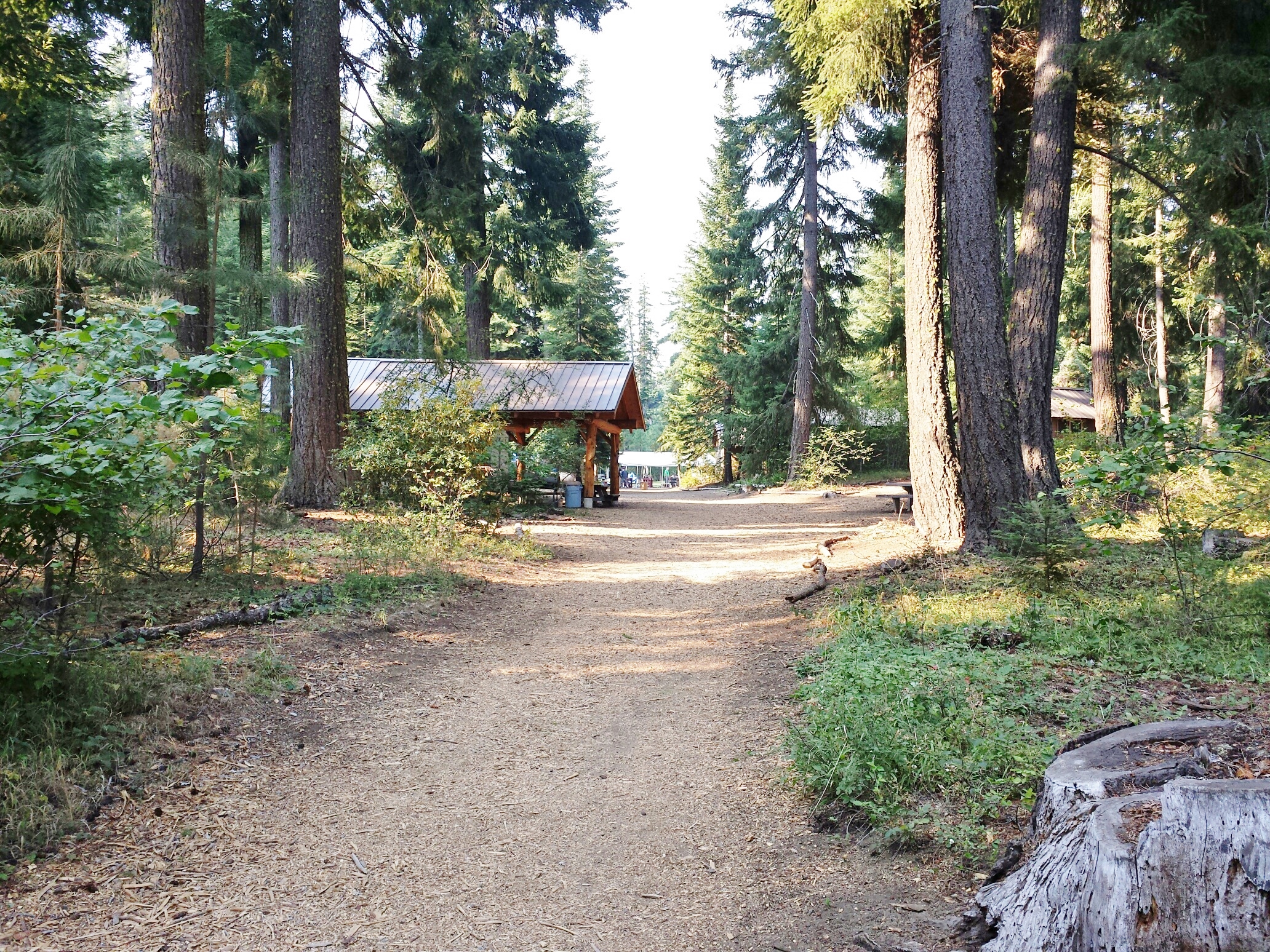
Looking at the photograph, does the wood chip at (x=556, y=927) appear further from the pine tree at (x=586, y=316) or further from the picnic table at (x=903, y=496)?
the pine tree at (x=586, y=316)

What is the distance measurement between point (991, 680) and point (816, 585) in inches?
161

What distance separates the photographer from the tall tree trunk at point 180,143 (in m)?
8.19

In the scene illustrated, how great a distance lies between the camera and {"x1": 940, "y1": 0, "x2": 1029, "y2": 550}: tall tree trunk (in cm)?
836

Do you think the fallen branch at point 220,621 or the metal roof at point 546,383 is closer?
the fallen branch at point 220,621

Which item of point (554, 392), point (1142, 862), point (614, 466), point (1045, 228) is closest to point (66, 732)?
point (1142, 862)

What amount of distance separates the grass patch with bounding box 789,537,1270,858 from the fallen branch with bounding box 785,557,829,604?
1143 mm

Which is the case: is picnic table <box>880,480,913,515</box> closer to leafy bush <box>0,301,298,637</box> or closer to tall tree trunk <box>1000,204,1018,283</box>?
tall tree trunk <box>1000,204,1018,283</box>

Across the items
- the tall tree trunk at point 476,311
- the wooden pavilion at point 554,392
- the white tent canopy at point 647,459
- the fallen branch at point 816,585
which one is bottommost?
the fallen branch at point 816,585

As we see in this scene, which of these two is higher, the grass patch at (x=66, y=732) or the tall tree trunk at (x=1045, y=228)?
the tall tree trunk at (x=1045, y=228)

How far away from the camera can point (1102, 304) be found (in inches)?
607

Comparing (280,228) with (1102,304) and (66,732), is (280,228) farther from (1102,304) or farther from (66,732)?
(1102,304)

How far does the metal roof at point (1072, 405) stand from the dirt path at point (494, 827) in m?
27.9

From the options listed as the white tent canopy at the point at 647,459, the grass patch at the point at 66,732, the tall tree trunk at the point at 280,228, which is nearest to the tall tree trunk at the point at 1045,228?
the grass patch at the point at 66,732

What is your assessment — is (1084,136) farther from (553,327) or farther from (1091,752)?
(553,327)
